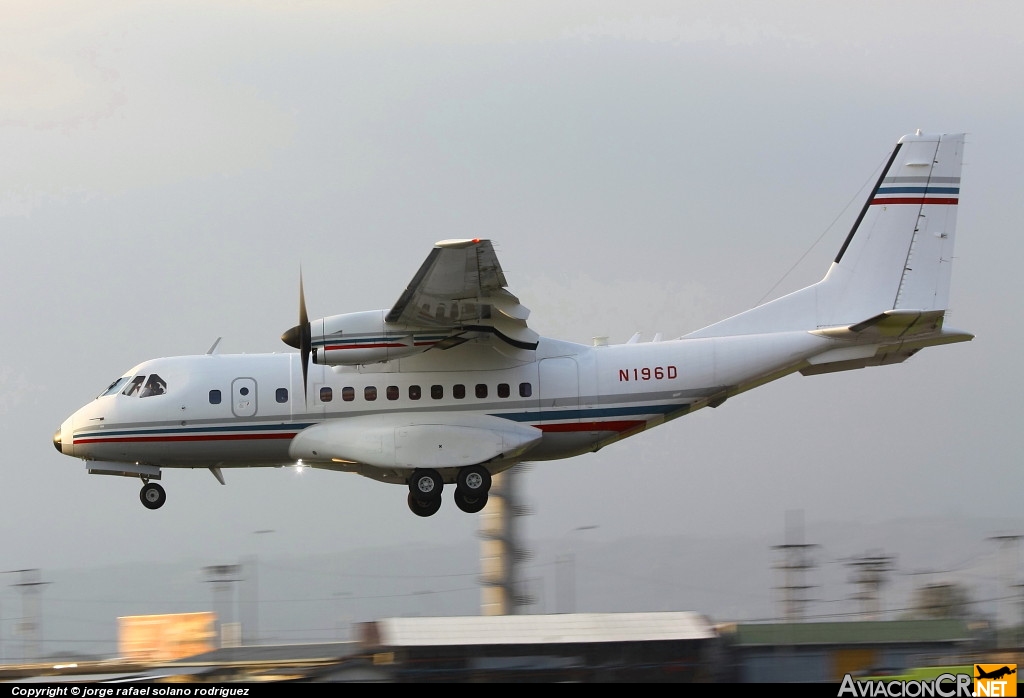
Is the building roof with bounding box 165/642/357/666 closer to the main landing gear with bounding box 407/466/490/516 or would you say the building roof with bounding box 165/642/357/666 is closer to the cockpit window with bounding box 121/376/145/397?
the main landing gear with bounding box 407/466/490/516

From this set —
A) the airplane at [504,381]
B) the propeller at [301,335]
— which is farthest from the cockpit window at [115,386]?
the propeller at [301,335]

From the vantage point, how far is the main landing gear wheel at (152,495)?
23.5 meters

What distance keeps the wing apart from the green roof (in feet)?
20.4

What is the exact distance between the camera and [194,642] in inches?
973

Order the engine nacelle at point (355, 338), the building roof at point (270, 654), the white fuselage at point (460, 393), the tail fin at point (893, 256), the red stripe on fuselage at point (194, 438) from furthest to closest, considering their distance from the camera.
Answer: the tail fin at point (893, 256), the building roof at point (270, 654), the red stripe on fuselage at point (194, 438), the white fuselage at point (460, 393), the engine nacelle at point (355, 338)

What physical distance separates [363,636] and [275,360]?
510cm

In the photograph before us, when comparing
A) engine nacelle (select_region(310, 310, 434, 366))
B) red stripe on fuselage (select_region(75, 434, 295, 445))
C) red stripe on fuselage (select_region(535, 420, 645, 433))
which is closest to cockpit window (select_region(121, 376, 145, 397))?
red stripe on fuselage (select_region(75, 434, 295, 445))

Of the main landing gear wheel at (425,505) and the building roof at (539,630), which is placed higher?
the main landing gear wheel at (425,505)

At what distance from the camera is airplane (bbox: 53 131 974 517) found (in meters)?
21.8

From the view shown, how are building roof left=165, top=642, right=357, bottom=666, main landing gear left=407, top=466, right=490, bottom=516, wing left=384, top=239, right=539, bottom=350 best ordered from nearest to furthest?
wing left=384, top=239, right=539, bottom=350 → main landing gear left=407, top=466, right=490, bottom=516 → building roof left=165, top=642, right=357, bottom=666

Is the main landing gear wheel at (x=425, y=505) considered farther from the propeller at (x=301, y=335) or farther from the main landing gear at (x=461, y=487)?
the propeller at (x=301, y=335)

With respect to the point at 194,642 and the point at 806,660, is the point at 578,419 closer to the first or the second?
the point at 806,660

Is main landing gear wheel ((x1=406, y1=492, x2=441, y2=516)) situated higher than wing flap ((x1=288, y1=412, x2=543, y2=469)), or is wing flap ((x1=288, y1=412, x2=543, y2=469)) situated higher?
wing flap ((x1=288, y1=412, x2=543, y2=469))

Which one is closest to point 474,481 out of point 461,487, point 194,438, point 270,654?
point 461,487
